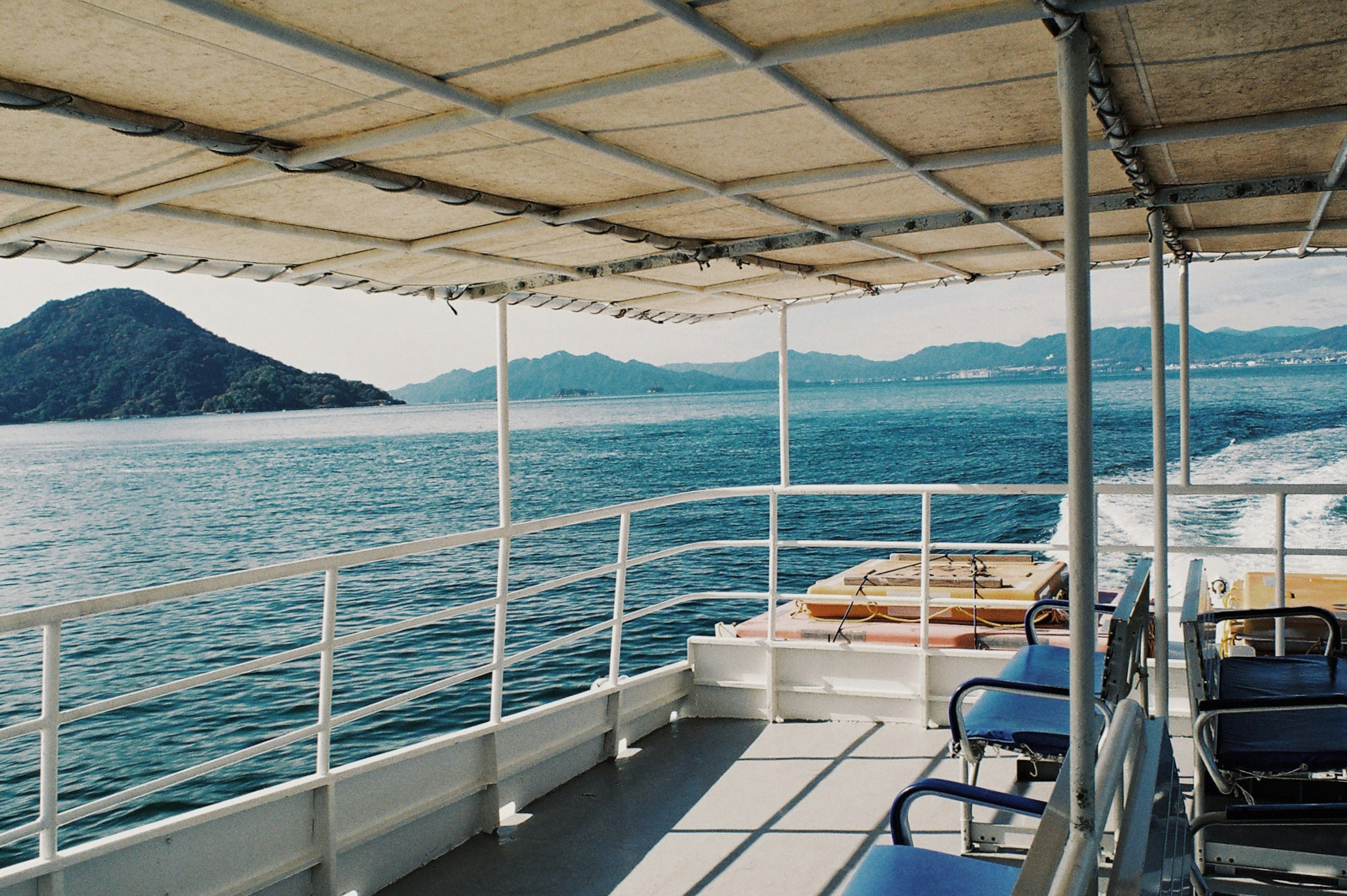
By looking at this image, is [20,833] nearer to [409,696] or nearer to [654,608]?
[409,696]

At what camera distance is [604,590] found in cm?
2041

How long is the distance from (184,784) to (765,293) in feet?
34.8

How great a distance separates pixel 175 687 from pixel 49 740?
33 cm

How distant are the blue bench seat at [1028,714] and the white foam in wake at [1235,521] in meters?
9.19

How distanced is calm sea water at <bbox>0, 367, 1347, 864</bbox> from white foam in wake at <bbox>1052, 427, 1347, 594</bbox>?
0.13 m

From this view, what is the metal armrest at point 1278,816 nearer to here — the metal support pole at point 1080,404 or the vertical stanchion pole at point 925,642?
the metal support pole at point 1080,404

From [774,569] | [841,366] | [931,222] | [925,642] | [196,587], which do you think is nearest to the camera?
[196,587]

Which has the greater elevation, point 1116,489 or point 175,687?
point 1116,489

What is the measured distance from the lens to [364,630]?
381 centimetres

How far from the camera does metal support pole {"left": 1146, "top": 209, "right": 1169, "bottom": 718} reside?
316cm

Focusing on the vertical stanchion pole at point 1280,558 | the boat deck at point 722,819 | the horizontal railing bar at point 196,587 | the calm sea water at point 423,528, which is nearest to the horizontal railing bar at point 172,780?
the horizontal railing bar at point 196,587

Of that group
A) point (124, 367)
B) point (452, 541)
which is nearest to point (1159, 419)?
point (452, 541)

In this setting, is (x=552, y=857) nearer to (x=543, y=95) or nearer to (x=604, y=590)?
(x=543, y=95)

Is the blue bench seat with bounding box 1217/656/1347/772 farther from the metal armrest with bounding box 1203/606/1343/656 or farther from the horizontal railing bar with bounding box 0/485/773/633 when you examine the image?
the horizontal railing bar with bounding box 0/485/773/633
